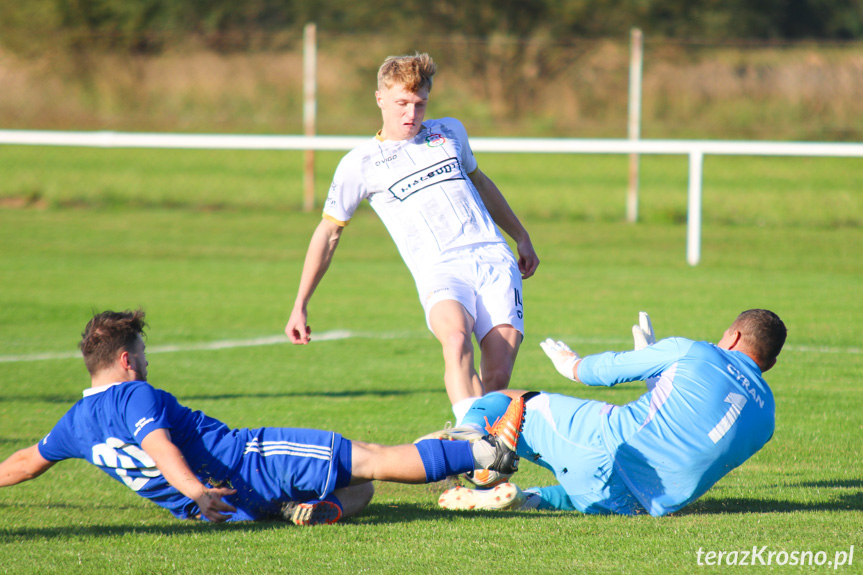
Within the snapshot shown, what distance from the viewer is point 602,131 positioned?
68.3ft

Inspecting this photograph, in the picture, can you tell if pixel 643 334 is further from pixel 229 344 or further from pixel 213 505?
pixel 229 344

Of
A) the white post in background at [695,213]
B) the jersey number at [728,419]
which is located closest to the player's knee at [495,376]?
the jersey number at [728,419]

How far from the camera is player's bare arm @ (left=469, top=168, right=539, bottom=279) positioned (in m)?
5.47

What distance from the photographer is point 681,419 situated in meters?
4.12

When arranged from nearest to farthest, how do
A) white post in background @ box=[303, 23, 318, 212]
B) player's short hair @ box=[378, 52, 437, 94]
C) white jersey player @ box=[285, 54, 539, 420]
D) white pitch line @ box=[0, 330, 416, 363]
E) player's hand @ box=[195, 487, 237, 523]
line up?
player's hand @ box=[195, 487, 237, 523] < white jersey player @ box=[285, 54, 539, 420] < player's short hair @ box=[378, 52, 437, 94] < white pitch line @ box=[0, 330, 416, 363] < white post in background @ box=[303, 23, 318, 212]

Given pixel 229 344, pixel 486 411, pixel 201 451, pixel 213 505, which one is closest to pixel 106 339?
pixel 201 451

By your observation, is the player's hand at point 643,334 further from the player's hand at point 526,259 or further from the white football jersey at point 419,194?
the player's hand at point 526,259

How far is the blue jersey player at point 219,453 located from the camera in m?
4.08

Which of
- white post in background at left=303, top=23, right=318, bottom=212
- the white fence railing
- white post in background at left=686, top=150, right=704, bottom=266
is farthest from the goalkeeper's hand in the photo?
white post in background at left=303, top=23, right=318, bottom=212

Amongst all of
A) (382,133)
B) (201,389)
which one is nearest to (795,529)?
(382,133)

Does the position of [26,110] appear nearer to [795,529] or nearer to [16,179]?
[16,179]

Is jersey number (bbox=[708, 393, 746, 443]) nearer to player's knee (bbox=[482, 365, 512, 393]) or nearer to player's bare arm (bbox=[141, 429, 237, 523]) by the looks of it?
player's knee (bbox=[482, 365, 512, 393])

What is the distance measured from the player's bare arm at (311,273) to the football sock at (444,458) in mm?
1087

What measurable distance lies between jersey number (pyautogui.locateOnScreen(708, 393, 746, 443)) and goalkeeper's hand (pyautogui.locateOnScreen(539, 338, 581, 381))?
0.60 metres
